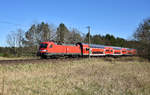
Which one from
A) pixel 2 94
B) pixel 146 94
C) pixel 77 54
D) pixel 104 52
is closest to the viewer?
pixel 2 94

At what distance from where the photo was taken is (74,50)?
3184cm

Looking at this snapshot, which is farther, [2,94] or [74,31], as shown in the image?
[74,31]

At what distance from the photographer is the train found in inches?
1011

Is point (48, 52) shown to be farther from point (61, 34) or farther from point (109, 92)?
point (61, 34)

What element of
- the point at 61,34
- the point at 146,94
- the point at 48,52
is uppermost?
the point at 61,34

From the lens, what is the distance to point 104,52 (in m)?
41.5

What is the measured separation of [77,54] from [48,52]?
8.90m

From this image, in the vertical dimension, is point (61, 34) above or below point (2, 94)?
above

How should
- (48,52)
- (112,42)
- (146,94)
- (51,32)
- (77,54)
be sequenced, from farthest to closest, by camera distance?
(112,42) → (51,32) → (77,54) → (48,52) → (146,94)

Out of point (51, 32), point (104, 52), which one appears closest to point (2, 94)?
point (104, 52)

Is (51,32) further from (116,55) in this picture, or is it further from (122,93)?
(122,93)

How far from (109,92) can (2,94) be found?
17.3ft

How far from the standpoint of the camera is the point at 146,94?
8500mm

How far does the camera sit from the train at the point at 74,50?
25681 mm
